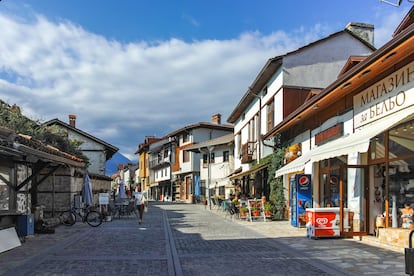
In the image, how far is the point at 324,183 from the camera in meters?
15.8

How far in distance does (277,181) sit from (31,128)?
12408 millimetres

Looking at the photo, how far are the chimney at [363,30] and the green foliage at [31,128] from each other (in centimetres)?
1654

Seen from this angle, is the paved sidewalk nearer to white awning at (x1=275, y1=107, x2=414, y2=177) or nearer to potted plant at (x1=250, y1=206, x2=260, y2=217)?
white awning at (x1=275, y1=107, x2=414, y2=177)

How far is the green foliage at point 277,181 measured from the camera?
20.4m

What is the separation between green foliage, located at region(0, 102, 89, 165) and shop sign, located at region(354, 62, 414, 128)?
12.9 m

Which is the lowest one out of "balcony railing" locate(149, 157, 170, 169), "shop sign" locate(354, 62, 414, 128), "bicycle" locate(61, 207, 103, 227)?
"bicycle" locate(61, 207, 103, 227)

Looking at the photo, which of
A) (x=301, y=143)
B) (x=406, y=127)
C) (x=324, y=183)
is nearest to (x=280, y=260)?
(x=406, y=127)

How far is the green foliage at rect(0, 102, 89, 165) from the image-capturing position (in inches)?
805

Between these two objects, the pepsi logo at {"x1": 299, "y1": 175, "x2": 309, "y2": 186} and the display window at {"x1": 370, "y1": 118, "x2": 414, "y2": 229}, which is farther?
the pepsi logo at {"x1": 299, "y1": 175, "x2": 309, "y2": 186}

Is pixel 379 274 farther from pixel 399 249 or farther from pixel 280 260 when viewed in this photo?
pixel 399 249

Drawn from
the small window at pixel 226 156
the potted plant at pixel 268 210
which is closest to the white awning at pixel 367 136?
the potted plant at pixel 268 210

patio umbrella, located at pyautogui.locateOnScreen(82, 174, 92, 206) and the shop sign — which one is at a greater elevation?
the shop sign

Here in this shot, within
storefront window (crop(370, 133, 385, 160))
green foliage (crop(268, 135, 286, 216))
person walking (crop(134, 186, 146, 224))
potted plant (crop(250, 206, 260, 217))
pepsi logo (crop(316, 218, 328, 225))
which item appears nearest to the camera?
storefront window (crop(370, 133, 385, 160))

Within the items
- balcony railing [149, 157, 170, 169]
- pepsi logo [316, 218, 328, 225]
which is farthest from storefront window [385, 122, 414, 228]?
balcony railing [149, 157, 170, 169]
